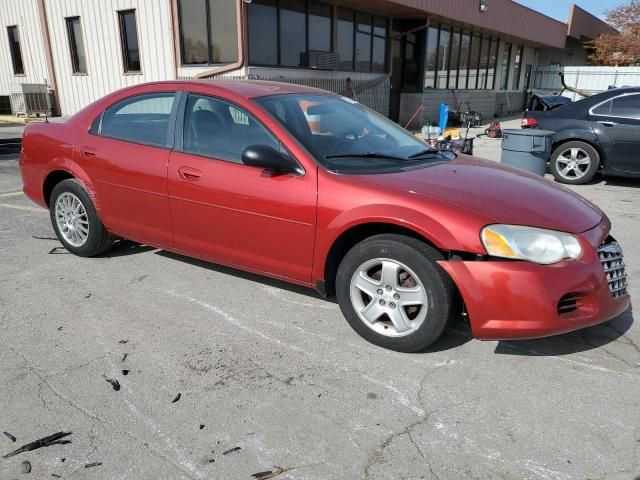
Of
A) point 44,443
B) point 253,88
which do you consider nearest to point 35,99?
point 253,88

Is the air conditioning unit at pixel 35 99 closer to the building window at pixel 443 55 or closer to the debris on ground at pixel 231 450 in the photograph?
the building window at pixel 443 55

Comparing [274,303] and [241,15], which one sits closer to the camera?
[274,303]

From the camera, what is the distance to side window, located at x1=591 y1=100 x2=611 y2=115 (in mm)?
7938

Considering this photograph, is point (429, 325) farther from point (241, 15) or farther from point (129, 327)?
point (241, 15)

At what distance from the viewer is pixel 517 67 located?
2894 cm

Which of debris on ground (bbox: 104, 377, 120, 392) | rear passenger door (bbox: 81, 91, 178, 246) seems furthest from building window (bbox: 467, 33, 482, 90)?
debris on ground (bbox: 104, 377, 120, 392)

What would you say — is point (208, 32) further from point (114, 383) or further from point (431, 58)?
point (114, 383)

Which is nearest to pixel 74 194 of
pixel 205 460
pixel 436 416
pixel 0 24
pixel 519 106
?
pixel 205 460

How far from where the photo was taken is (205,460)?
2254mm

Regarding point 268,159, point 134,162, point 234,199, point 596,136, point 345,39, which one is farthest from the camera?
point 345,39

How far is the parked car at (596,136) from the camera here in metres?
7.69

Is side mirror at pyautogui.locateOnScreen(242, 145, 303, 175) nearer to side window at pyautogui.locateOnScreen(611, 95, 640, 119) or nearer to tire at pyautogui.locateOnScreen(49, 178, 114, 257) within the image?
tire at pyautogui.locateOnScreen(49, 178, 114, 257)

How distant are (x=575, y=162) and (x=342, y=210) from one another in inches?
257

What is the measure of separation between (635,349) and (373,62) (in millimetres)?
15778
